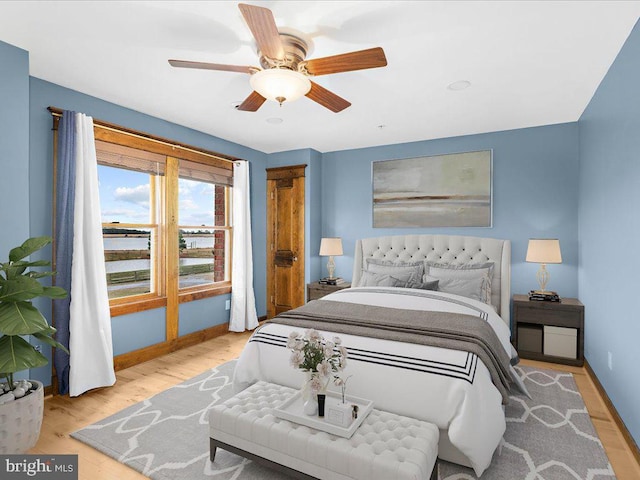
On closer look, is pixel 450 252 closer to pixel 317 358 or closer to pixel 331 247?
pixel 331 247


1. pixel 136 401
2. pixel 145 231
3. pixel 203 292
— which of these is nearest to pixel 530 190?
pixel 203 292

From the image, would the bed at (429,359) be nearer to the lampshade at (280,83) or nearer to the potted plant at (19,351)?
the potted plant at (19,351)

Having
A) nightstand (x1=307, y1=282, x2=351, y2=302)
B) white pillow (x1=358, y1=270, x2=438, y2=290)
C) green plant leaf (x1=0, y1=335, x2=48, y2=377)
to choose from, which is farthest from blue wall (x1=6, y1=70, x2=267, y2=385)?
white pillow (x1=358, y1=270, x2=438, y2=290)

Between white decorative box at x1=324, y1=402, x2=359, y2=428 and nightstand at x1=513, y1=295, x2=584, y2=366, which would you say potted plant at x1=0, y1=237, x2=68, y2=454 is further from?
nightstand at x1=513, y1=295, x2=584, y2=366

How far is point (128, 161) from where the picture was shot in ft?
11.9

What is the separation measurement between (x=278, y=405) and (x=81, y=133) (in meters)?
2.82

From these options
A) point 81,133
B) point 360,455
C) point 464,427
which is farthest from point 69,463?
point 81,133

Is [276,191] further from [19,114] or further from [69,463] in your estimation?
[69,463]

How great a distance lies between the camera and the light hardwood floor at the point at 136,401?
2.09 metres

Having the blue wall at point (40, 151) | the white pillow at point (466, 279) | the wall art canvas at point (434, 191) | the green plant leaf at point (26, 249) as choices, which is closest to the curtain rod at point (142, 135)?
the blue wall at point (40, 151)

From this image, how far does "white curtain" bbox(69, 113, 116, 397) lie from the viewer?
3.00m

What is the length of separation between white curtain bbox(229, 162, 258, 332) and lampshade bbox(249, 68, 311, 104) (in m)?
2.65

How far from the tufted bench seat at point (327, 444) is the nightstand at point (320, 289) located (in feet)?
8.94

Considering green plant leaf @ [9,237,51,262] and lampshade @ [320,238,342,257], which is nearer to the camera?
green plant leaf @ [9,237,51,262]
